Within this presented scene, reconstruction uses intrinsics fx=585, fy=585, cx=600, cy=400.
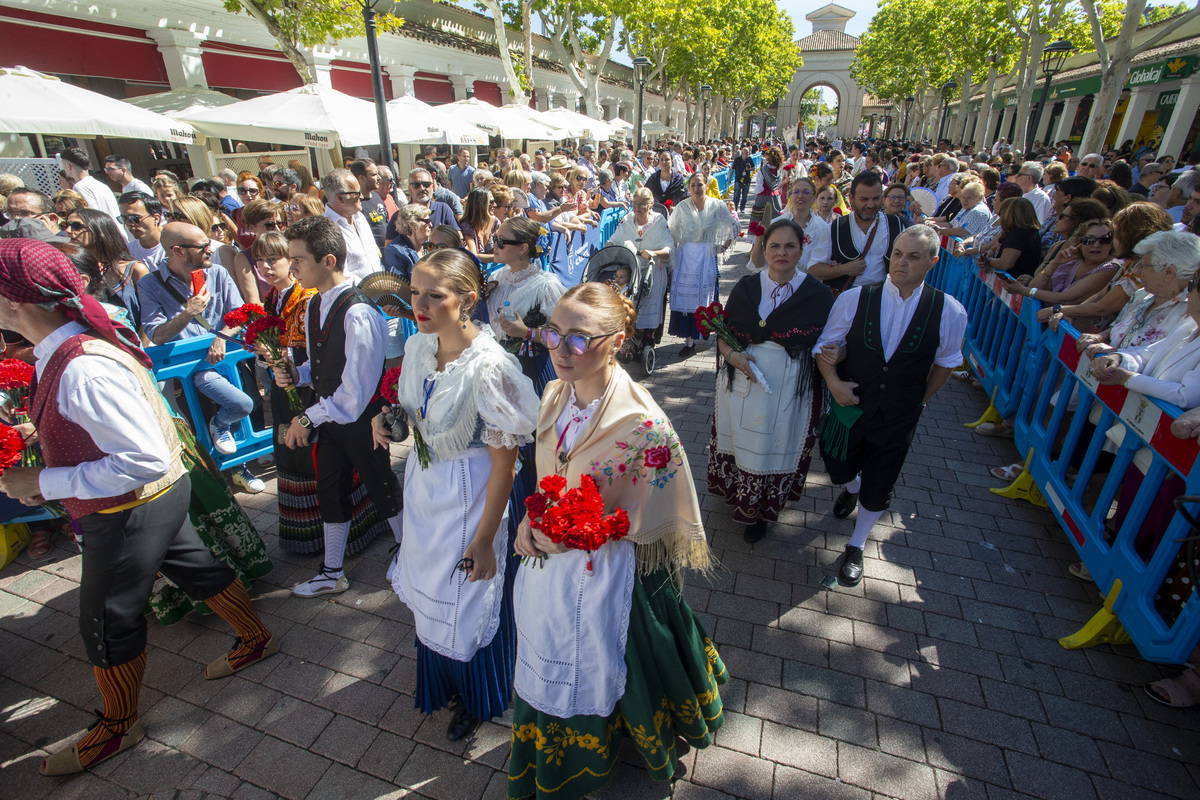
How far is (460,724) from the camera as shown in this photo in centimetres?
264

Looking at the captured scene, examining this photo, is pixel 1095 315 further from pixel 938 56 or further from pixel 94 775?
pixel 938 56

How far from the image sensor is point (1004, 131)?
4141cm

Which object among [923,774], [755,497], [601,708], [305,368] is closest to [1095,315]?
[755,497]

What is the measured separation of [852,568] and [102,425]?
148 inches

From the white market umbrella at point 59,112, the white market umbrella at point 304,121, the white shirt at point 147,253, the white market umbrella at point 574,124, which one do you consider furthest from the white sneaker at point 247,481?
the white market umbrella at point 574,124

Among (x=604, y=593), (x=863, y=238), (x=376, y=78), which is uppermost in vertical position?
(x=376, y=78)

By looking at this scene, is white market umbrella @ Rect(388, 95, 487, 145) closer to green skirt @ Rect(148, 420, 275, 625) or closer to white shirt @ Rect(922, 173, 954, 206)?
white shirt @ Rect(922, 173, 954, 206)

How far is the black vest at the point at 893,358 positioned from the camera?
3.16 meters

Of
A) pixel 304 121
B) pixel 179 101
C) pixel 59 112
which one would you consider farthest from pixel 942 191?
pixel 179 101

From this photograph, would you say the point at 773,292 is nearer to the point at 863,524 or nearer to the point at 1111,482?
the point at 863,524

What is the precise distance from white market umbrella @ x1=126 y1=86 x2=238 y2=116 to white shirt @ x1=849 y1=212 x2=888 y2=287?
1179 centimetres

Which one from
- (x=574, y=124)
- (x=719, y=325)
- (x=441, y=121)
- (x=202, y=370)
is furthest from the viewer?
(x=574, y=124)

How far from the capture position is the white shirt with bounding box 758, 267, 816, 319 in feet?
11.8

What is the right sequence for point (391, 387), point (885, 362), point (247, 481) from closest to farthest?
point (391, 387), point (885, 362), point (247, 481)
